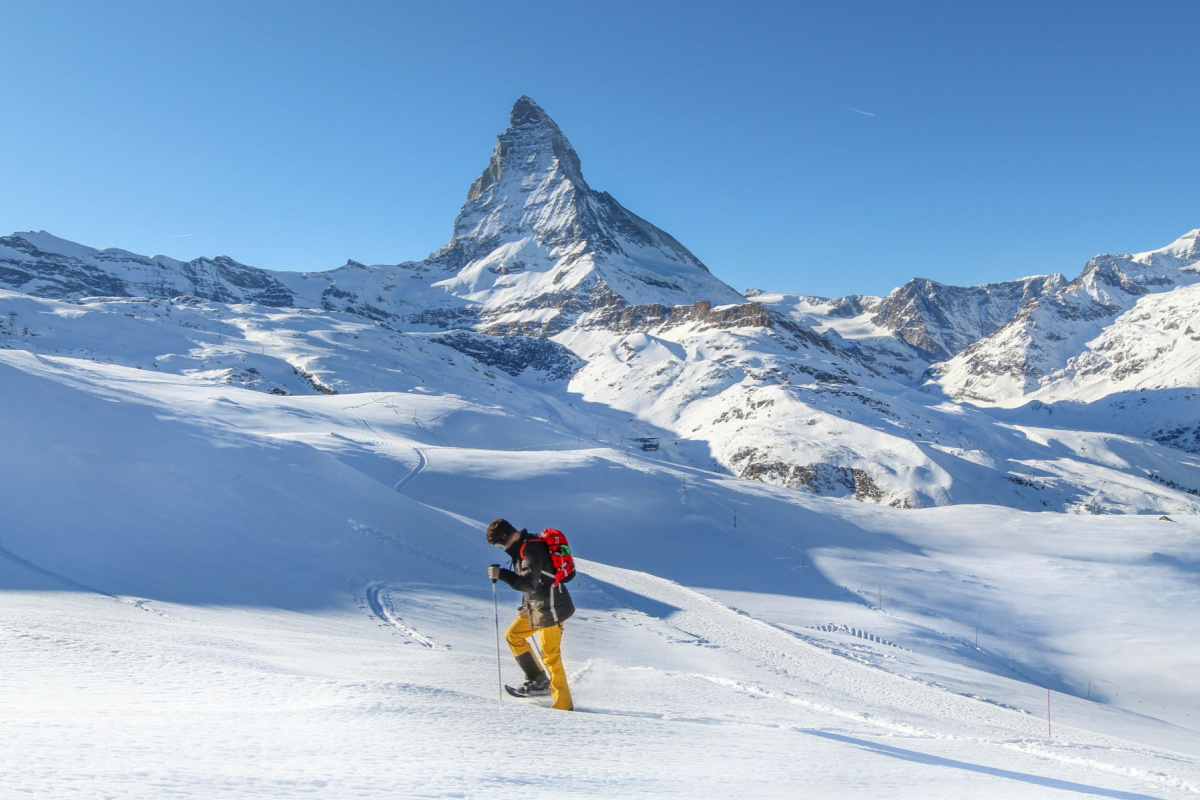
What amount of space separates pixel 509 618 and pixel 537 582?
7.75 meters

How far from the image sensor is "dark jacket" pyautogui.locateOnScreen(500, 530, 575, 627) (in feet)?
23.4

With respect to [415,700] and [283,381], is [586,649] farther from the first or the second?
[283,381]

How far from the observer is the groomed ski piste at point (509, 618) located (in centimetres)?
481

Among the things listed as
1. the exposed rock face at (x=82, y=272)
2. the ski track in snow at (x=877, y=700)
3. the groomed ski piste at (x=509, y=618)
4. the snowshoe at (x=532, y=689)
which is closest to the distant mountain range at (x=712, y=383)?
the exposed rock face at (x=82, y=272)

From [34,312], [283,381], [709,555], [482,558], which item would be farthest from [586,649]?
[34,312]

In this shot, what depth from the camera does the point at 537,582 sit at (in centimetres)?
715

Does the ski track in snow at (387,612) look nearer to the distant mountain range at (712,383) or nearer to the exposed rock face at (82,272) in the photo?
the distant mountain range at (712,383)

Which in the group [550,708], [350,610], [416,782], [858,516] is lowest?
[350,610]

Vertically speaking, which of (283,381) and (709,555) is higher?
(283,381)

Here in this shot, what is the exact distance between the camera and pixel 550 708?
7.20 m

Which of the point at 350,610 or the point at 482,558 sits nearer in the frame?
the point at 350,610

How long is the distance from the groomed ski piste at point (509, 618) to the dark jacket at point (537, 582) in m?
0.94

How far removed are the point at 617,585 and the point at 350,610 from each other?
7376 millimetres

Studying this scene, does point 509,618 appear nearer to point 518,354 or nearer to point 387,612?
point 387,612
